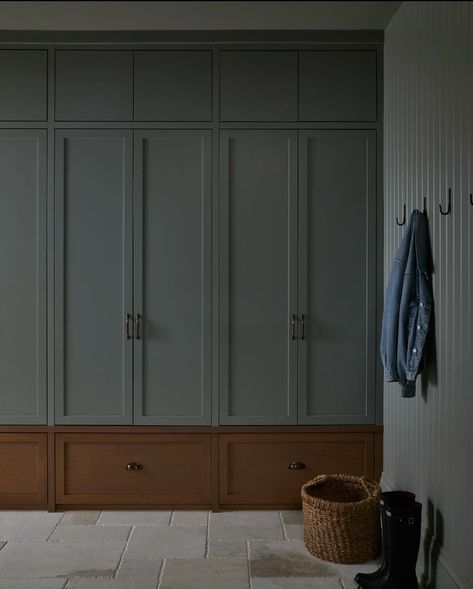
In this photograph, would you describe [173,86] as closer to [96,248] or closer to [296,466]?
[96,248]

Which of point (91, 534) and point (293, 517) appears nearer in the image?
point (91, 534)

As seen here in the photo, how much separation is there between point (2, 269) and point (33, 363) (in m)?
0.56

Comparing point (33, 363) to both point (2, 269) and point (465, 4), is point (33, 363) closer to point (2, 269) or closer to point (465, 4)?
point (2, 269)

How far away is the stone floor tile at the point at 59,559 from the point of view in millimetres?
3178

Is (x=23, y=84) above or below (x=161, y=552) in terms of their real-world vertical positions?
above

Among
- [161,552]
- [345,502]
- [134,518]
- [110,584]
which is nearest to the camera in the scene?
[110,584]

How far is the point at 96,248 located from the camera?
13.1 feet

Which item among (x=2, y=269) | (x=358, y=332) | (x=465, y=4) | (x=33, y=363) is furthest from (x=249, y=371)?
(x=465, y=4)

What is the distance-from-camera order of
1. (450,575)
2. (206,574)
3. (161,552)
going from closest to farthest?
(450,575) → (206,574) → (161,552)

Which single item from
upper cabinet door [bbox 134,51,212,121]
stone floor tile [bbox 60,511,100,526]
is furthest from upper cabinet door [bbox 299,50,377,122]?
stone floor tile [bbox 60,511,100,526]

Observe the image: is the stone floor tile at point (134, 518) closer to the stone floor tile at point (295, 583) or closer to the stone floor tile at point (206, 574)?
the stone floor tile at point (206, 574)

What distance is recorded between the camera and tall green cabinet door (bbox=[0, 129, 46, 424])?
399cm

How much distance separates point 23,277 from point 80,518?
1.37 metres

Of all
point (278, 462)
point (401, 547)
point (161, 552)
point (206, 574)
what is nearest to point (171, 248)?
point (278, 462)
